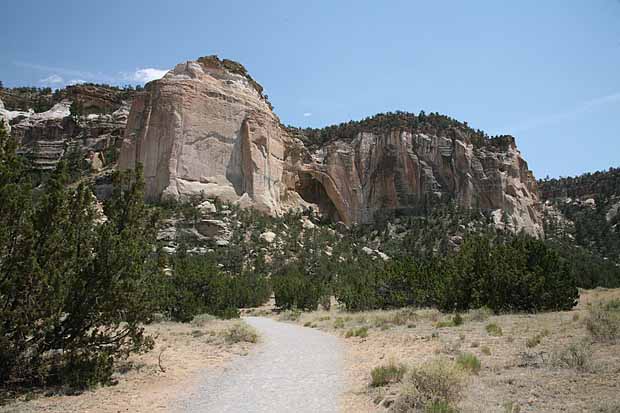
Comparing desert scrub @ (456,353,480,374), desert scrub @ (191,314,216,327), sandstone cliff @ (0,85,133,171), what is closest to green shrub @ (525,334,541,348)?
desert scrub @ (456,353,480,374)

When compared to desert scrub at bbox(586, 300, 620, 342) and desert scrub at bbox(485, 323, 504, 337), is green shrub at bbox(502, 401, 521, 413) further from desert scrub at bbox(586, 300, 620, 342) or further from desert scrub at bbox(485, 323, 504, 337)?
desert scrub at bbox(485, 323, 504, 337)

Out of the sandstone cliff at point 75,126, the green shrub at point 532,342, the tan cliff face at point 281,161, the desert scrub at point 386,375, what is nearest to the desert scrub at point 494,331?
the green shrub at point 532,342

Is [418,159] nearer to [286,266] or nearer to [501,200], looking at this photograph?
[501,200]

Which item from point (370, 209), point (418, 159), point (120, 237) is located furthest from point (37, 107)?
point (120, 237)

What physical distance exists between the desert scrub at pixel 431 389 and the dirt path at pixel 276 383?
4.07 feet

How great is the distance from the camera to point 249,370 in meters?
11.2

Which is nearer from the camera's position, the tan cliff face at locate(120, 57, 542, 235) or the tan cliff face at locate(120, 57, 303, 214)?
the tan cliff face at locate(120, 57, 303, 214)

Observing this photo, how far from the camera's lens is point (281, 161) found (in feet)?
220

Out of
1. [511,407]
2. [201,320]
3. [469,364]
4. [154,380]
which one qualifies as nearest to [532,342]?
[469,364]

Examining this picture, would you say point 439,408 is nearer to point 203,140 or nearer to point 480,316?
point 480,316

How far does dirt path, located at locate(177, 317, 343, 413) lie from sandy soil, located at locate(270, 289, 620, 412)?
469 millimetres

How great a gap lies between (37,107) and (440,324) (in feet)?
306

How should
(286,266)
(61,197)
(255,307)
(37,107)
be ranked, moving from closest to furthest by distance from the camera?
(61,197) < (255,307) < (286,266) < (37,107)

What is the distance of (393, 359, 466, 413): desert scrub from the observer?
22.9ft
